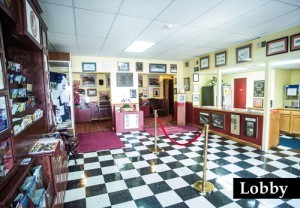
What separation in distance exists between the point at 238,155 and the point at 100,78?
718cm

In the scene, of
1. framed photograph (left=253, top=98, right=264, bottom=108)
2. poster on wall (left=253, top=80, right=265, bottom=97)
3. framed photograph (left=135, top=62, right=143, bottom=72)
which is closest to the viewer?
framed photograph (left=135, top=62, right=143, bottom=72)

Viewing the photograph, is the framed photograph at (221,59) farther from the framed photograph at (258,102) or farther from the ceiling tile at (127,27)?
the framed photograph at (258,102)

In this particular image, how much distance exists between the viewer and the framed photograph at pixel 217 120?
5277mm

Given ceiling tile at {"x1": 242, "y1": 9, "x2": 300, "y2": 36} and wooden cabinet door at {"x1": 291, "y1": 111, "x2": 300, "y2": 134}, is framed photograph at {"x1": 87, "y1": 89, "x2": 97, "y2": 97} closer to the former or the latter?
ceiling tile at {"x1": 242, "y1": 9, "x2": 300, "y2": 36}

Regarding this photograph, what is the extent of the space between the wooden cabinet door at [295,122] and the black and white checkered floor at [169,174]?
1.79 m

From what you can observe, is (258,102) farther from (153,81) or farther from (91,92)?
(91,92)

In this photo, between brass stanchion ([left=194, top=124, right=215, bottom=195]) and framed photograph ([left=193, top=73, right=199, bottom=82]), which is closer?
brass stanchion ([left=194, top=124, right=215, bottom=195])

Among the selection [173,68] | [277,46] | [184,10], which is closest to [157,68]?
[173,68]

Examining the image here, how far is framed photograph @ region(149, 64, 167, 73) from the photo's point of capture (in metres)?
6.60

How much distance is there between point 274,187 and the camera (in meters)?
2.54

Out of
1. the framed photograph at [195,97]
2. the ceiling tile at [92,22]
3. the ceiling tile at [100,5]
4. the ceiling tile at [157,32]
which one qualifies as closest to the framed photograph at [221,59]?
the framed photograph at [195,97]

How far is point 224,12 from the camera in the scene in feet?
8.89

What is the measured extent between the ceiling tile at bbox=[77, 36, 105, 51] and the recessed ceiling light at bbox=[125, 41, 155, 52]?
851 millimetres

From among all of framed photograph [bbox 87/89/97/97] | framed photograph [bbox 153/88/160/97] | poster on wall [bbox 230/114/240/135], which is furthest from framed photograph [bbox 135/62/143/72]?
poster on wall [bbox 230/114/240/135]
